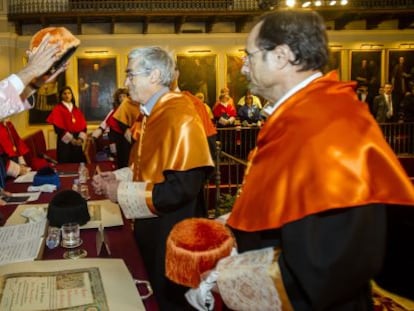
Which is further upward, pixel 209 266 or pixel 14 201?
pixel 209 266

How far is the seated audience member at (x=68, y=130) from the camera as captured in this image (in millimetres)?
8719

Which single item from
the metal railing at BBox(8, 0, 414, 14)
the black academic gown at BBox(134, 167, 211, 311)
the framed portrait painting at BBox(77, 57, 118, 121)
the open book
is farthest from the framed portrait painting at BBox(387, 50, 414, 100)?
the open book

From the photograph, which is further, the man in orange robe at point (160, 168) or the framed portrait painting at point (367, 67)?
the framed portrait painting at point (367, 67)

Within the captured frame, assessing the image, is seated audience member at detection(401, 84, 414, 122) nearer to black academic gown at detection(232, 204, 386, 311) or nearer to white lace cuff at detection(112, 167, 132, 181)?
white lace cuff at detection(112, 167, 132, 181)

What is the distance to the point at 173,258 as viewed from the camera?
58.3 inches

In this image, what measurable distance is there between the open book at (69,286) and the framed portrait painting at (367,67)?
1598cm

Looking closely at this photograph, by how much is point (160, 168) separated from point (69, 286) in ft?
2.75

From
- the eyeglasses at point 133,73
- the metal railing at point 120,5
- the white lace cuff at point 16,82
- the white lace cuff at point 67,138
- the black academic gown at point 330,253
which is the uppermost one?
the metal railing at point 120,5

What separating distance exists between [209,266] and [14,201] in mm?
2404

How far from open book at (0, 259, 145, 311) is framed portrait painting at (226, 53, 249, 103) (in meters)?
14.3

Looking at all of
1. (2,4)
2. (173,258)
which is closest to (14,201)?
(173,258)

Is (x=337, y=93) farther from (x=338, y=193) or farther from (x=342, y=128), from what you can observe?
(x=338, y=193)

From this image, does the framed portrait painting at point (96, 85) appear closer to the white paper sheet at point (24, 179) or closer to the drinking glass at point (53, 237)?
the white paper sheet at point (24, 179)

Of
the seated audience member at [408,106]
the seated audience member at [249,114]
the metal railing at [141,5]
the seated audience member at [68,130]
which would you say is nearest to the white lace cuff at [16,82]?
the seated audience member at [68,130]
